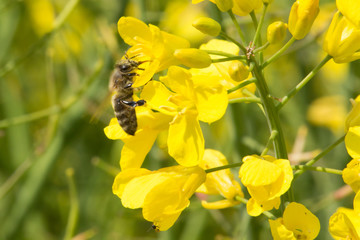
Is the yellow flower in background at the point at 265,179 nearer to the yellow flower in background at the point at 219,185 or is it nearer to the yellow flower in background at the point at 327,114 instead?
the yellow flower in background at the point at 219,185

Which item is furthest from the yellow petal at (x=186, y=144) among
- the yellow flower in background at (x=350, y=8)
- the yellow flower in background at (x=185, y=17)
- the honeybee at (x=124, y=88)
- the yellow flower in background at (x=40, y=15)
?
the yellow flower in background at (x=40, y=15)

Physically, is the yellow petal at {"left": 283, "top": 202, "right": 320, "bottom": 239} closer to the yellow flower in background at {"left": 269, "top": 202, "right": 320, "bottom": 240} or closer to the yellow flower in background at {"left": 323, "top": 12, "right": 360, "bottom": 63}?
the yellow flower in background at {"left": 269, "top": 202, "right": 320, "bottom": 240}

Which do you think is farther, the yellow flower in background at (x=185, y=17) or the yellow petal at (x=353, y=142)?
the yellow flower in background at (x=185, y=17)

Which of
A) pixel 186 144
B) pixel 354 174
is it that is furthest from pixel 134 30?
pixel 354 174

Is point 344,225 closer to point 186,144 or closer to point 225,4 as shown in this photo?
point 186,144

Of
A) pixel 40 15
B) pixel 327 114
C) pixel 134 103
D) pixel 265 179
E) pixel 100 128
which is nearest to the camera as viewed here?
pixel 265 179

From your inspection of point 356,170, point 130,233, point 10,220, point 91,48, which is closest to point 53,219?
point 130,233

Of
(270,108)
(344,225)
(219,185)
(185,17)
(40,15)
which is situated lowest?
(344,225)
